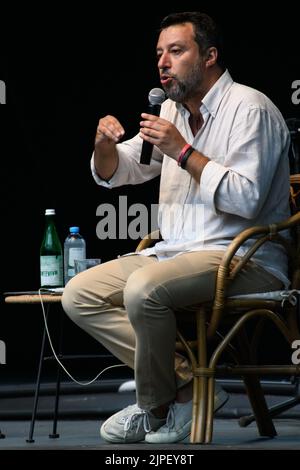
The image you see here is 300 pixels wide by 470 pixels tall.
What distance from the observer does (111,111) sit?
5.16 m

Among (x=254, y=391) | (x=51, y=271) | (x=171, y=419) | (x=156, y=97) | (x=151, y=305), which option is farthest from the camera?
(x=51, y=271)

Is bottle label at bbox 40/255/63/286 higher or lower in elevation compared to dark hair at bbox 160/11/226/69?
lower

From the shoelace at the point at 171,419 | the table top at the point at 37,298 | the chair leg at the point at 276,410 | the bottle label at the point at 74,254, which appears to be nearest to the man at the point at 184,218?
the shoelace at the point at 171,419

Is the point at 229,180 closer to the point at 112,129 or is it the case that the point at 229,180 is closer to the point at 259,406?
the point at 112,129

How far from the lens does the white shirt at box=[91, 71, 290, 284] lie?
9.16 ft

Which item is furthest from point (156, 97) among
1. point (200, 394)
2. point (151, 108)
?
point (200, 394)

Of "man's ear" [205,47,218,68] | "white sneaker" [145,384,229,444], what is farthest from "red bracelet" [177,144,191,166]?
"white sneaker" [145,384,229,444]

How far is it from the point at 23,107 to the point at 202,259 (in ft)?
8.46

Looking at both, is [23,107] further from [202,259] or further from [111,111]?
[202,259]

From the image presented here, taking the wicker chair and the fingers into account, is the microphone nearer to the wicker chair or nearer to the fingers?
the fingers

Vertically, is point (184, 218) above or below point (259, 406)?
above

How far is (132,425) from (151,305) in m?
0.40

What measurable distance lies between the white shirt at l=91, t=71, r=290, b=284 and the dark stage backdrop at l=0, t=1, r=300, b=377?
206cm

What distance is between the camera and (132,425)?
2869 millimetres
